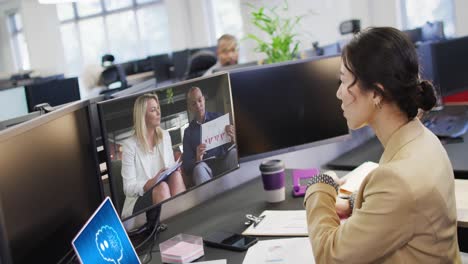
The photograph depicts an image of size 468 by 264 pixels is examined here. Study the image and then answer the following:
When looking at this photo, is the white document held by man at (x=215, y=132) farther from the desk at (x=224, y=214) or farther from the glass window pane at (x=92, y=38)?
the glass window pane at (x=92, y=38)

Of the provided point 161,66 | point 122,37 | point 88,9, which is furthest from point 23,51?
point 161,66

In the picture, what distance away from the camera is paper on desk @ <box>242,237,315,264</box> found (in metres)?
1.46

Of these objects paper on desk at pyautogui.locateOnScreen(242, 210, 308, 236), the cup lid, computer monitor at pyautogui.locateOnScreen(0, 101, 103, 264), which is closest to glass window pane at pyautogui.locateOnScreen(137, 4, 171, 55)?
the cup lid

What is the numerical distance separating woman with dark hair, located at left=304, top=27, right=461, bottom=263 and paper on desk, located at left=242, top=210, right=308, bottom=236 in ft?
1.10

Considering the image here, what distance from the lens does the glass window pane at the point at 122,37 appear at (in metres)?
9.94

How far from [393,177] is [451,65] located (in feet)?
6.84

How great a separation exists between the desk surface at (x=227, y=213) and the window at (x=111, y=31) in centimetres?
795

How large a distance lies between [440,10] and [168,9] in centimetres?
475

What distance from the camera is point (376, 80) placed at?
1.21 m

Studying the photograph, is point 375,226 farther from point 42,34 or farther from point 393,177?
point 42,34

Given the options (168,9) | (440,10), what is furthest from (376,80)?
(168,9)

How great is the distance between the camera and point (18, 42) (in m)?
9.80

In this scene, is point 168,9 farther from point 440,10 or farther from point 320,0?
point 440,10

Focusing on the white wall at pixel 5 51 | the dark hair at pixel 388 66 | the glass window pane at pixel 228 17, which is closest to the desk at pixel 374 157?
the dark hair at pixel 388 66
